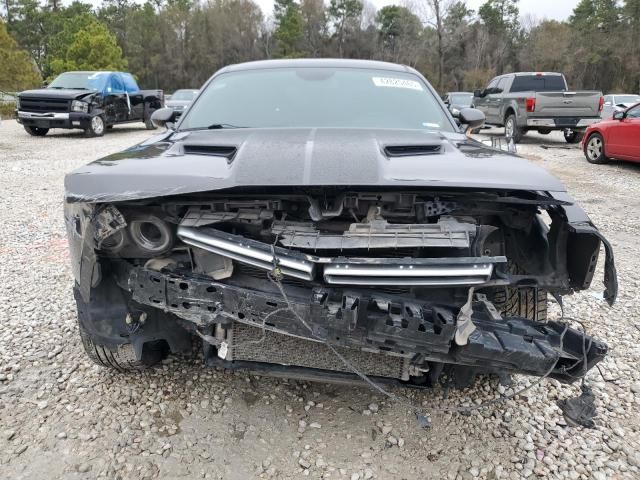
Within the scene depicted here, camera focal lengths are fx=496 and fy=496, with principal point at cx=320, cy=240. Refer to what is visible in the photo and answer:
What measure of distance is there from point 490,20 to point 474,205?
53436 mm

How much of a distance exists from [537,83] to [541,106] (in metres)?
2.24

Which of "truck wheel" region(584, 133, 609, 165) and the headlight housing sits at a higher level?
the headlight housing

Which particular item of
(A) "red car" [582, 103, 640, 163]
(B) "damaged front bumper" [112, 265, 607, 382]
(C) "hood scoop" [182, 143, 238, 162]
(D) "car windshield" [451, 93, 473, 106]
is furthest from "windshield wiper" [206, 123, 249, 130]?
(D) "car windshield" [451, 93, 473, 106]

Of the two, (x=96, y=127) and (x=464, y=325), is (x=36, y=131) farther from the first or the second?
(x=464, y=325)

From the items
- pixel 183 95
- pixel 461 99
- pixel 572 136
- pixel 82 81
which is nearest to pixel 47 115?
pixel 82 81

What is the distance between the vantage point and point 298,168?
6.27ft

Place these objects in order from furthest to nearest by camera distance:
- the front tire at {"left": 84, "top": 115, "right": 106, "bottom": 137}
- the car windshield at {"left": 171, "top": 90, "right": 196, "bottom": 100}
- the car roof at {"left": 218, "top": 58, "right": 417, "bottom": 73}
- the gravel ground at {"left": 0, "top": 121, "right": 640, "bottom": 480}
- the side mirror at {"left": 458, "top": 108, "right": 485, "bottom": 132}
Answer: the car windshield at {"left": 171, "top": 90, "right": 196, "bottom": 100}
the front tire at {"left": 84, "top": 115, "right": 106, "bottom": 137}
the side mirror at {"left": 458, "top": 108, "right": 485, "bottom": 132}
the car roof at {"left": 218, "top": 58, "right": 417, "bottom": 73}
the gravel ground at {"left": 0, "top": 121, "right": 640, "bottom": 480}

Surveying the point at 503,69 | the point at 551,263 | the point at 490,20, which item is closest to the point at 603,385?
the point at 551,263

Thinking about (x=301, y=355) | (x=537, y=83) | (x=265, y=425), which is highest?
→ (x=537, y=83)

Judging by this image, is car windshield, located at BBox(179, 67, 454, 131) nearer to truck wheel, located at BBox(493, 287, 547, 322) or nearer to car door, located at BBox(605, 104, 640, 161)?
truck wheel, located at BBox(493, 287, 547, 322)

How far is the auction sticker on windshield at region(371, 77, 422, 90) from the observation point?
3494 millimetres

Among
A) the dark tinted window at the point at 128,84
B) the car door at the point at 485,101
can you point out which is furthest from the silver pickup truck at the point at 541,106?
the dark tinted window at the point at 128,84

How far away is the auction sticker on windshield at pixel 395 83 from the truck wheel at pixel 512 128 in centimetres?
1048

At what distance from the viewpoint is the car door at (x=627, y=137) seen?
9240 millimetres
